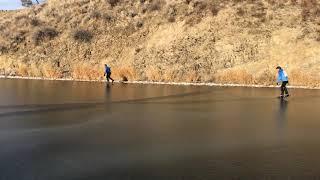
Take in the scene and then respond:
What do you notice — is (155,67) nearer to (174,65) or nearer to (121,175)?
(174,65)

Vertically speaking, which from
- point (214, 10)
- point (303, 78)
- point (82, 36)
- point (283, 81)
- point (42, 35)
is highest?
Answer: point (214, 10)

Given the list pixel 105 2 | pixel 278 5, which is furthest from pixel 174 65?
pixel 105 2

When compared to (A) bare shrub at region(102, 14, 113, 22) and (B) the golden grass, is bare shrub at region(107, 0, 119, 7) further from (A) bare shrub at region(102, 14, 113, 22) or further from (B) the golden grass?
(B) the golden grass

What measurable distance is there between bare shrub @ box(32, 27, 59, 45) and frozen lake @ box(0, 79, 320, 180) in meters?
23.7

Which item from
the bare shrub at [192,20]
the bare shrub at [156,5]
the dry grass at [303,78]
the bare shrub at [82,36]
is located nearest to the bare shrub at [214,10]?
the bare shrub at [192,20]

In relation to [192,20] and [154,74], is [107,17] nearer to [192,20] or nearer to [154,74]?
[192,20]

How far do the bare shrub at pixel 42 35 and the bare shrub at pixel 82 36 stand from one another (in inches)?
95.0

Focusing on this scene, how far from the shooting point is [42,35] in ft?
145

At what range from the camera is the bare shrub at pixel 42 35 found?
43.8 m

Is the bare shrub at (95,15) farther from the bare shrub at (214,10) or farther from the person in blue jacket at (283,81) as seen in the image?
the person in blue jacket at (283,81)

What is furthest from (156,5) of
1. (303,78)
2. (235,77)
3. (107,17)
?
(303,78)

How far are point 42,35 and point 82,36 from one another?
13.4 feet

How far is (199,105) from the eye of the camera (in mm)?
19438

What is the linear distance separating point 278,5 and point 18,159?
112 feet
